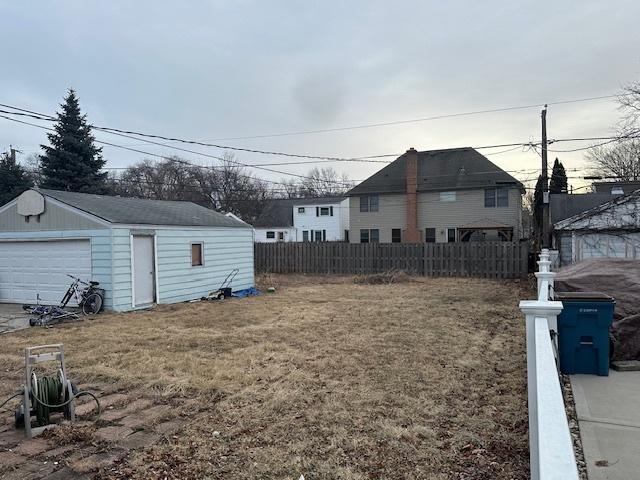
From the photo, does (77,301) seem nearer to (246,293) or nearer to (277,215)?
(246,293)

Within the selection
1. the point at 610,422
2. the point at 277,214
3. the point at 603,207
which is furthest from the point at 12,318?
the point at 277,214

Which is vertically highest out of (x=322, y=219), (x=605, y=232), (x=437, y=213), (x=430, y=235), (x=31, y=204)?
(x=322, y=219)

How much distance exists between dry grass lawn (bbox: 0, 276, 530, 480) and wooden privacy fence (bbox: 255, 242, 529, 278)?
28.5 feet

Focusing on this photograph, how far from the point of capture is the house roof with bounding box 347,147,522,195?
28578 millimetres

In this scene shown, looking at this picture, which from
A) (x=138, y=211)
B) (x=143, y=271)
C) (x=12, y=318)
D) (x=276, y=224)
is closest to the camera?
(x=12, y=318)

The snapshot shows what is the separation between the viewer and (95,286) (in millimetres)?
11820

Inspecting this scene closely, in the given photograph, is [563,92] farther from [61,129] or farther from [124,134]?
[61,129]

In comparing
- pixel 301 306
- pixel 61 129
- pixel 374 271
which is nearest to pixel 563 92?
pixel 374 271

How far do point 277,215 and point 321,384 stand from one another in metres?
40.8

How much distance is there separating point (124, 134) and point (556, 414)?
1554 cm

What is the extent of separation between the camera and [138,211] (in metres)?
13.7

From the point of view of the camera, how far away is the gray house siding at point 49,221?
12.1 meters

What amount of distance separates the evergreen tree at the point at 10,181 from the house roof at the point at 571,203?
3150 cm

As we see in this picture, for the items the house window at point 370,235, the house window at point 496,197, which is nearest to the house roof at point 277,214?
the house window at point 370,235
